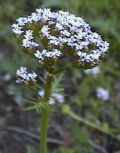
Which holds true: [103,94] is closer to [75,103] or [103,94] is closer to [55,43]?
[75,103]

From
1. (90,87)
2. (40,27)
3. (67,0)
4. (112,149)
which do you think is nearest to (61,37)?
(40,27)

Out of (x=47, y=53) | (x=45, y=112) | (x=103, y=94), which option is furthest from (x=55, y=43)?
(x=103, y=94)

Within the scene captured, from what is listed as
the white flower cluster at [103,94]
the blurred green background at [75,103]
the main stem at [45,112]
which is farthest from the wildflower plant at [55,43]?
the white flower cluster at [103,94]

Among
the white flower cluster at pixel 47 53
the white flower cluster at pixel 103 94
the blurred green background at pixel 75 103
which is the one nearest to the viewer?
the white flower cluster at pixel 47 53

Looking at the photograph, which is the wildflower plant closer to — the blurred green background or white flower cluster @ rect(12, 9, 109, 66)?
white flower cluster @ rect(12, 9, 109, 66)

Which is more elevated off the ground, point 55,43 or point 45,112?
point 55,43

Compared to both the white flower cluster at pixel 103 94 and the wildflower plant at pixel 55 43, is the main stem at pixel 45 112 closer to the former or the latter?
the wildflower plant at pixel 55 43

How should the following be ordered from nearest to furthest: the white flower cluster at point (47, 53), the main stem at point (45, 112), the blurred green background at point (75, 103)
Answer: the white flower cluster at point (47, 53) < the main stem at point (45, 112) < the blurred green background at point (75, 103)
